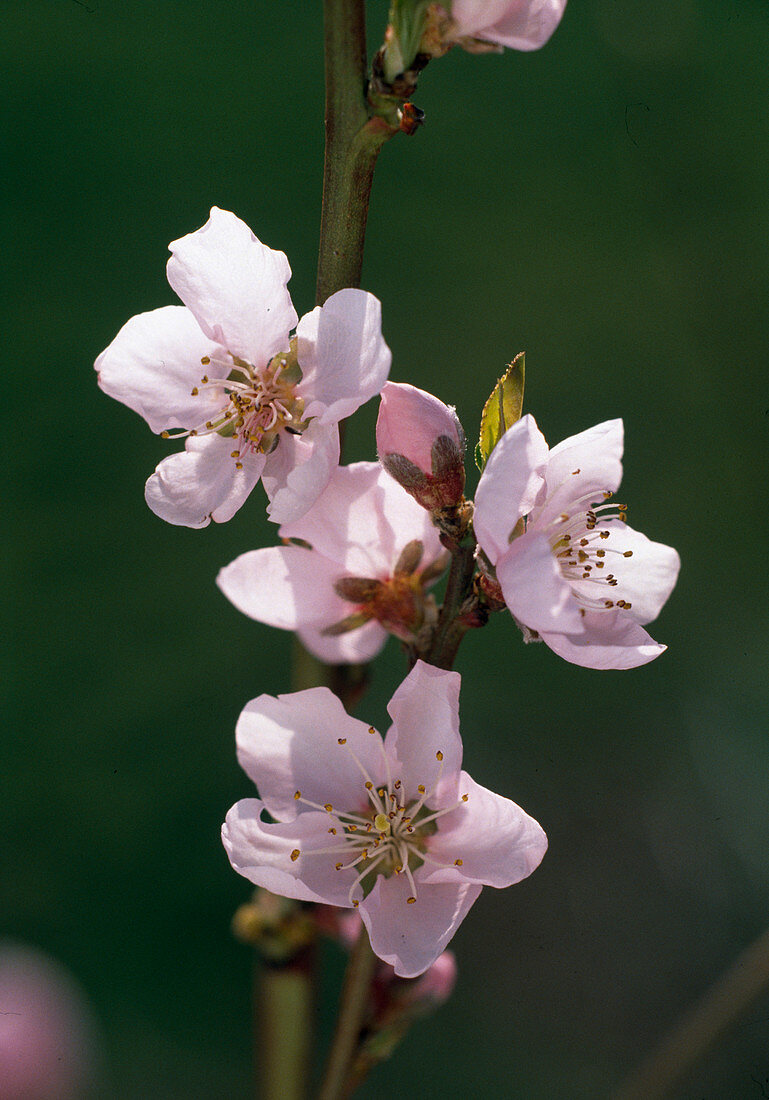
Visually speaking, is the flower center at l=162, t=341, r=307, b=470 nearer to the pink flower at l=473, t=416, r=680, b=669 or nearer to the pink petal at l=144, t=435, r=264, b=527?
the pink petal at l=144, t=435, r=264, b=527

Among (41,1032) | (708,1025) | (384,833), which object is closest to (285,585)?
(384,833)

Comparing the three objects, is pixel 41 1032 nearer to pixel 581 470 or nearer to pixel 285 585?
pixel 285 585

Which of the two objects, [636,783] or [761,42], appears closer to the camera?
[636,783]

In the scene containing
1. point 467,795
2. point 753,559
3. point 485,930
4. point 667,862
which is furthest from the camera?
point 753,559

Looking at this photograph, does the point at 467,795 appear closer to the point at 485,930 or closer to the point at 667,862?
the point at 667,862

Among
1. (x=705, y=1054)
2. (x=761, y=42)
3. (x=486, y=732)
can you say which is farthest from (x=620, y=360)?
(x=705, y=1054)

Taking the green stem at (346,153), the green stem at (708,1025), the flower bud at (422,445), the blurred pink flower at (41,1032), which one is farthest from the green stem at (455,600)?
the blurred pink flower at (41,1032)
